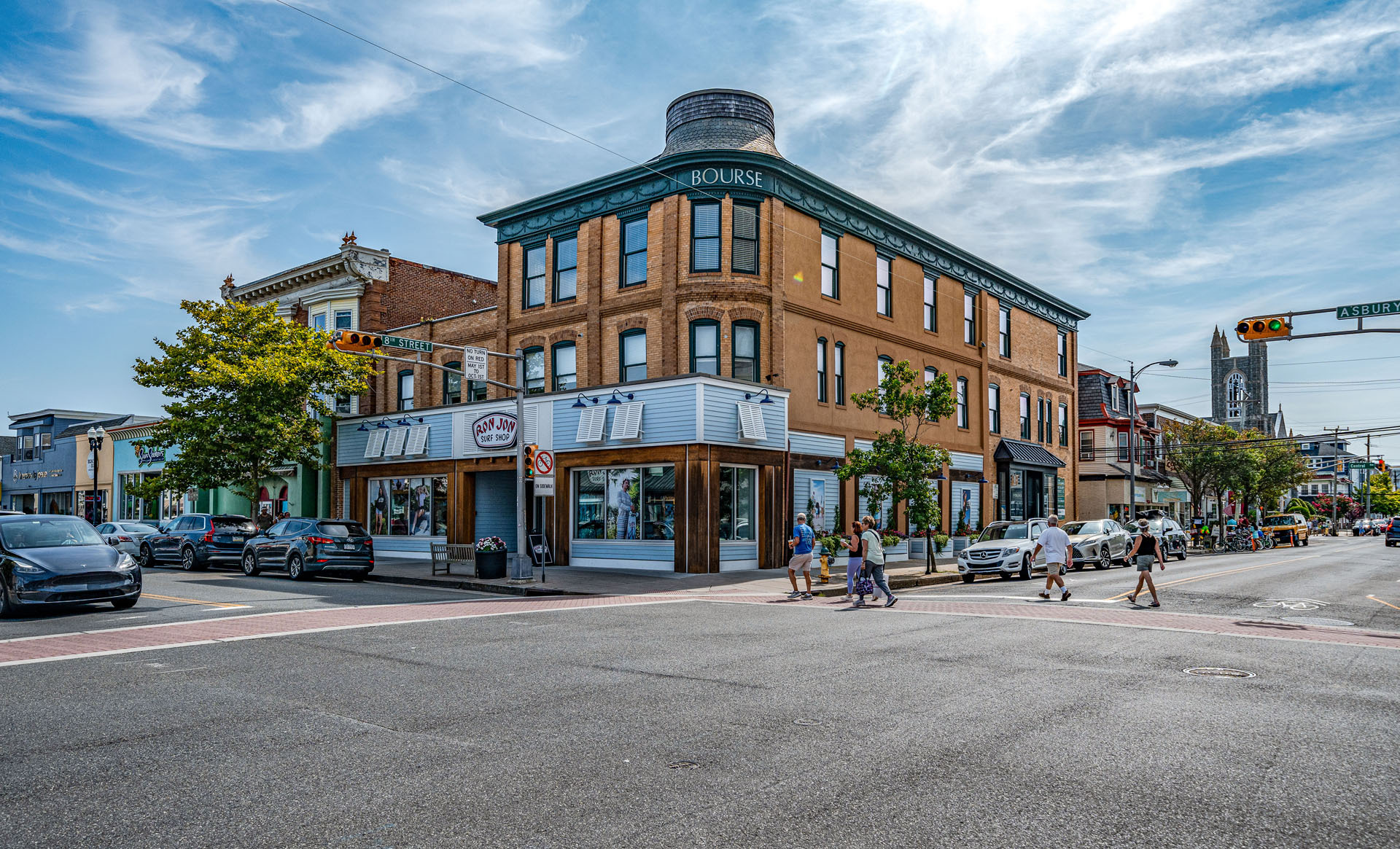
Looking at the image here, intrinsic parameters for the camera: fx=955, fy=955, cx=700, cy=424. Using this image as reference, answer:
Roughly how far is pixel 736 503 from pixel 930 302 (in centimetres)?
1412

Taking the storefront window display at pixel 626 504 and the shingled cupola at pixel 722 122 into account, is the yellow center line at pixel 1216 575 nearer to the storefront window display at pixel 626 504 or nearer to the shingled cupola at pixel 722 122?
the storefront window display at pixel 626 504

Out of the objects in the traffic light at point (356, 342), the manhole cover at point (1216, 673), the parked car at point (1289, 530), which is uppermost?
the traffic light at point (356, 342)

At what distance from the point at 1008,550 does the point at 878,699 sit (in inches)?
683

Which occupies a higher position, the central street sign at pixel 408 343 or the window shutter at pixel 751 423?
the central street sign at pixel 408 343

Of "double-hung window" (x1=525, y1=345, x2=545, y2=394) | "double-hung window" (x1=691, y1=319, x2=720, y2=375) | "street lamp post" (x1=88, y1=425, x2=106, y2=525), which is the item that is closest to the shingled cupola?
"double-hung window" (x1=691, y1=319, x2=720, y2=375)

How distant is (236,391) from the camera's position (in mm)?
33656

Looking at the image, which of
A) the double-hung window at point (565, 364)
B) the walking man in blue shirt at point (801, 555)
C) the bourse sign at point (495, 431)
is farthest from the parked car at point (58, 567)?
the double-hung window at point (565, 364)

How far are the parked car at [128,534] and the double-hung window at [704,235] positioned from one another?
18.9 metres

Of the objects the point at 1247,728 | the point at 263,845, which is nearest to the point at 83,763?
the point at 263,845

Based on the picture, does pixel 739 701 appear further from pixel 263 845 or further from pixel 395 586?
pixel 395 586

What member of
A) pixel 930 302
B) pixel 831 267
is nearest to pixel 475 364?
pixel 831 267

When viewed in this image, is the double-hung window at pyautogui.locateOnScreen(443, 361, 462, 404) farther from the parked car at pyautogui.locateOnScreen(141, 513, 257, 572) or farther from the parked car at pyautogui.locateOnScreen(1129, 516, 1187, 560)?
the parked car at pyautogui.locateOnScreen(1129, 516, 1187, 560)

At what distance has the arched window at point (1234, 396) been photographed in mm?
127250

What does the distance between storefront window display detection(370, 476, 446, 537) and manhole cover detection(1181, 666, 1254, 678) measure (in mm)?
26823
